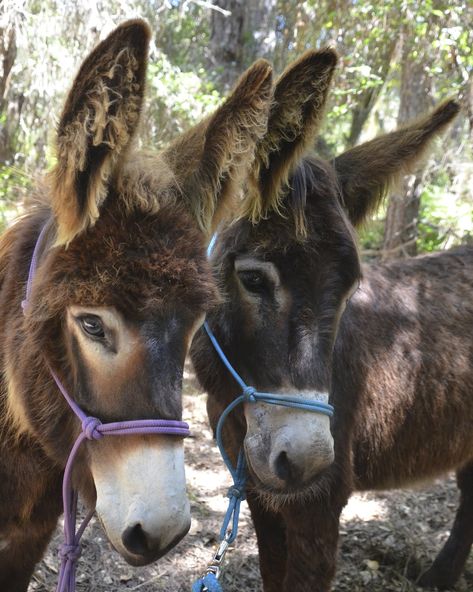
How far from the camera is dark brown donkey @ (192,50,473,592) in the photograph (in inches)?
95.7

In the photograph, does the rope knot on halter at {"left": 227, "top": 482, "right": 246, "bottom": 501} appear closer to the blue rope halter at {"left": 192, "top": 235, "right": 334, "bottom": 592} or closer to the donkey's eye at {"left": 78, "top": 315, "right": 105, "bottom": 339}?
the blue rope halter at {"left": 192, "top": 235, "right": 334, "bottom": 592}

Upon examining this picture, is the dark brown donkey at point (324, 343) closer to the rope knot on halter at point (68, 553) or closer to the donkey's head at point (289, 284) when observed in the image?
the donkey's head at point (289, 284)

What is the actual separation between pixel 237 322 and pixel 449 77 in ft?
19.0

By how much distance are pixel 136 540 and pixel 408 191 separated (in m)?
6.52

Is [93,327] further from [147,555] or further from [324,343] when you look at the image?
[324,343]

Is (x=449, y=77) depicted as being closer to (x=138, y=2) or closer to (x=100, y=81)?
(x=138, y=2)

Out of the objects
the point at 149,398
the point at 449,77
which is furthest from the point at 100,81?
the point at 449,77

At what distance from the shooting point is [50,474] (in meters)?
A: 2.37

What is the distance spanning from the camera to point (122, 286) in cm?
181

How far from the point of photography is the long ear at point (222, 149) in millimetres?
2041

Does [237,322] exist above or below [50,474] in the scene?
above

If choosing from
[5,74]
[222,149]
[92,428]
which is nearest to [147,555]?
[92,428]

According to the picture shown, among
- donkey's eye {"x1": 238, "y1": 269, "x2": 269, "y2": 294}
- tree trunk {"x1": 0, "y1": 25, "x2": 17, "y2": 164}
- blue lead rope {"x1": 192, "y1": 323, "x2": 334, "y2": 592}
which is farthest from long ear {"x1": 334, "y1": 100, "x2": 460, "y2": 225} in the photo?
tree trunk {"x1": 0, "y1": 25, "x2": 17, "y2": 164}

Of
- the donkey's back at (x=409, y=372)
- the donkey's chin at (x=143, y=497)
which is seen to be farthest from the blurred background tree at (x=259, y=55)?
the donkey's chin at (x=143, y=497)
